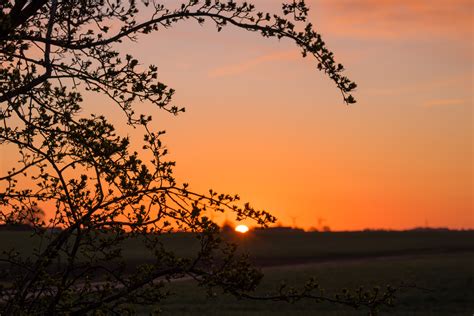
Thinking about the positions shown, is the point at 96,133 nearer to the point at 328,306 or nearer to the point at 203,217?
the point at 203,217

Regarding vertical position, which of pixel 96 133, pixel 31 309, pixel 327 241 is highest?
pixel 327 241

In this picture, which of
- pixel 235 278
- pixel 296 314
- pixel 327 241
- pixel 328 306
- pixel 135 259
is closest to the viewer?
pixel 235 278

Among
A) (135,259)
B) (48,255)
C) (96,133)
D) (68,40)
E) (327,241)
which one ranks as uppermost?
(327,241)

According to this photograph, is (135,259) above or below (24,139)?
above

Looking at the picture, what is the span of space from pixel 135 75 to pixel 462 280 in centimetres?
3219

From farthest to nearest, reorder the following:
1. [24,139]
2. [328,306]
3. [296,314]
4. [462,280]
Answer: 1. [462,280]
2. [328,306]
3. [296,314]
4. [24,139]

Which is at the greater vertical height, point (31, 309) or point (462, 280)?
point (462, 280)

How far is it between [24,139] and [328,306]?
2206 centimetres

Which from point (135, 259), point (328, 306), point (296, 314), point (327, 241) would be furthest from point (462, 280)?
point (327, 241)

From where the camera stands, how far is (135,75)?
9.39 meters

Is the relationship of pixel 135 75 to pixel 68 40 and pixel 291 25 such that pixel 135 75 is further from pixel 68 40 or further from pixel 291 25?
pixel 291 25

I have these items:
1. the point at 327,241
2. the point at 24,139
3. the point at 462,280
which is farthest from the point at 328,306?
the point at 327,241

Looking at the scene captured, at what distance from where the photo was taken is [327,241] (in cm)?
12019

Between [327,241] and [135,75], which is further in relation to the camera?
[327,241]
